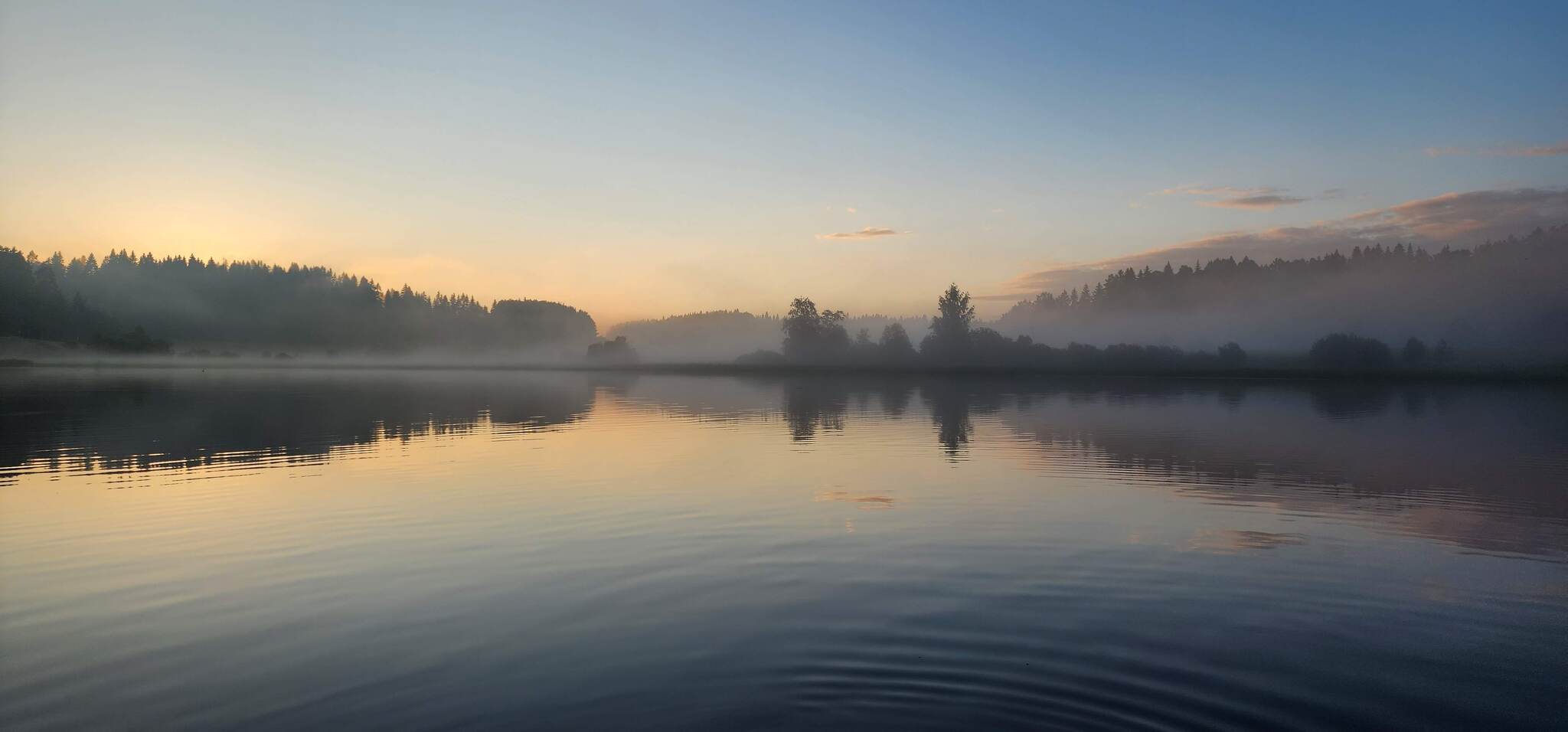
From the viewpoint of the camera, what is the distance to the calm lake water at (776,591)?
41.5ft

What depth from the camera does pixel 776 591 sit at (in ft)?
62.7

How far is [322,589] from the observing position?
19.5 m

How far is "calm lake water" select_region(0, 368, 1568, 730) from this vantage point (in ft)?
41.5

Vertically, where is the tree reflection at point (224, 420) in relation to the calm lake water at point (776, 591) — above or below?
above

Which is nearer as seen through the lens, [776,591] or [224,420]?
[776,591]

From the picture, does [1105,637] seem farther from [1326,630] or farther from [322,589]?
[322,589]

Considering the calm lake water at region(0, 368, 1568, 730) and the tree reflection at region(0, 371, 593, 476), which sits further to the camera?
the tree reflection at region(0, 371, 593, 476)

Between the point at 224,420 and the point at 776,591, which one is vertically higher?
the point at 224,420

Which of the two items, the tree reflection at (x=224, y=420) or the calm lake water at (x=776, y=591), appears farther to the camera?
the tree reflection at (x=224, y=420)

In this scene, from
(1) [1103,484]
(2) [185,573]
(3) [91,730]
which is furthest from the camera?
(1) [1103,484]

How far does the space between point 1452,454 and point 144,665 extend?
211ft

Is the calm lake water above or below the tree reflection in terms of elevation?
below

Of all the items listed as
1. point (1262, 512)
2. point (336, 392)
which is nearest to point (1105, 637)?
point (1262, 512)

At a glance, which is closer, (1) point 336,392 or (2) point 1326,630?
(2) point 1326,630
